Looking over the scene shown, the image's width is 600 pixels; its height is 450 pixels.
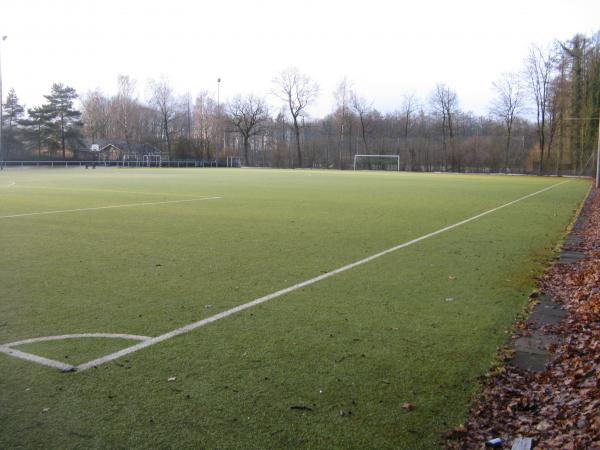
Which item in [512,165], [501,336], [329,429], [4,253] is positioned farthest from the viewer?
[512,165]

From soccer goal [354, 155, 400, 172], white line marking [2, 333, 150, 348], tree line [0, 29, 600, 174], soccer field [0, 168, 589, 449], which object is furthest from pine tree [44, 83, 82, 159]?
white line marking [2, 333, 150, 348]

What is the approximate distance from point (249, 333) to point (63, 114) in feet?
279

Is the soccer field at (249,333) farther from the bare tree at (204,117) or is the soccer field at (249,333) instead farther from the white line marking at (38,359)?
the bare tree at (204,117)

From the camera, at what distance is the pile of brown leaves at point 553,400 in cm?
322

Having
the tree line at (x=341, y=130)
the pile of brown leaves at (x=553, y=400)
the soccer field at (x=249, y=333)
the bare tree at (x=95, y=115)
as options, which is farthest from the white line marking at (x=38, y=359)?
the bare tree at (x=95, y=115)

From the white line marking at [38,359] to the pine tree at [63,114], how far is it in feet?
268

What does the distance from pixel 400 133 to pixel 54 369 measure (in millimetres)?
87120

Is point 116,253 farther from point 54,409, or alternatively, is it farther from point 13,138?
point 13,138

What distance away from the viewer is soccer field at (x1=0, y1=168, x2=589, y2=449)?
3.36 metres

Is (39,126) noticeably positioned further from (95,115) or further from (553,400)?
(553,400)

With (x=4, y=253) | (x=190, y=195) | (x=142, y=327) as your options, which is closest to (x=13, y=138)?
(x=190, y=195)

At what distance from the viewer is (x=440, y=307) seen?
6039 millimetres

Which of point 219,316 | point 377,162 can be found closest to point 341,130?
point 377,162

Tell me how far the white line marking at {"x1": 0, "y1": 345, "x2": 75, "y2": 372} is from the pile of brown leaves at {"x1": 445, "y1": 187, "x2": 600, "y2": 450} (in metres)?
2.91
